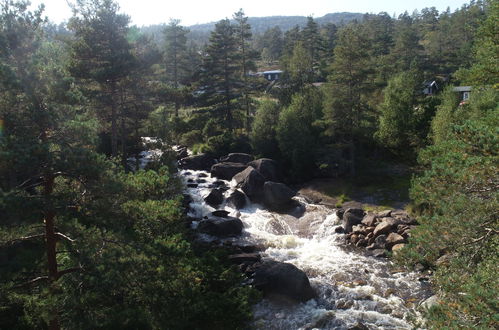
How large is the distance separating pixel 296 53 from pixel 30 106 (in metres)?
36.0

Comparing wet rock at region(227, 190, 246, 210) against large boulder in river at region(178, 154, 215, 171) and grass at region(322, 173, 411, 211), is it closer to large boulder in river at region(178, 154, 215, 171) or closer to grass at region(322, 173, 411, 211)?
grass at region(322, 173, 411, 211)

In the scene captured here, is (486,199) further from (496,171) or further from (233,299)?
(233,299)

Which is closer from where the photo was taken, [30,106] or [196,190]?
[30,106]

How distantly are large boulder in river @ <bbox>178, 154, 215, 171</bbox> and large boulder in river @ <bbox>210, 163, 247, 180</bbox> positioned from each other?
2659 millimetres

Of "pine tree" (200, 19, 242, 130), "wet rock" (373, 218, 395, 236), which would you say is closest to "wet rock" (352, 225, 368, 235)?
"wet rock" (373, 218, 395, 236)

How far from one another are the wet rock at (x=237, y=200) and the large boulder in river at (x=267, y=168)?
3.54 meters

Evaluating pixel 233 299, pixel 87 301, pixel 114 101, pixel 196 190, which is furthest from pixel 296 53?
pixel 87 301

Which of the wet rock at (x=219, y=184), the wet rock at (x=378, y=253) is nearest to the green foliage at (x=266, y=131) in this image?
the wet rock at (x=219, y=184)

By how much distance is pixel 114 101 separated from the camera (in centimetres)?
2448

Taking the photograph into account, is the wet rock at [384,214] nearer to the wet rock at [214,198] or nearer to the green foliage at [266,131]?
the wet rock at [214,198]

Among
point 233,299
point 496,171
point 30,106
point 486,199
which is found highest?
point 30,106

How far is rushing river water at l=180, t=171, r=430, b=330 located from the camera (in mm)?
15344

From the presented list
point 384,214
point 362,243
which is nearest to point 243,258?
point 362,243

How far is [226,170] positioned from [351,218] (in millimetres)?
14480
